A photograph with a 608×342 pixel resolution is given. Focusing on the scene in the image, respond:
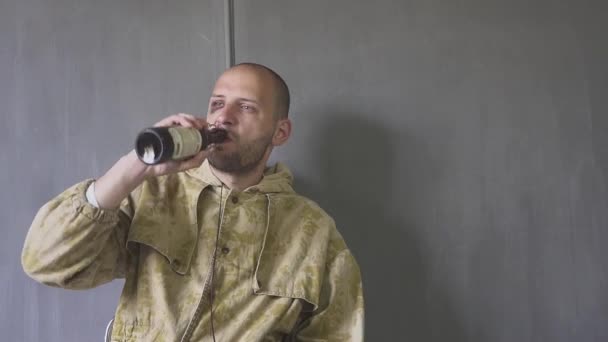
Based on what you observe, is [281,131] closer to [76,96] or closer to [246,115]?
[246,115]

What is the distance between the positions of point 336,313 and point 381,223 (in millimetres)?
370

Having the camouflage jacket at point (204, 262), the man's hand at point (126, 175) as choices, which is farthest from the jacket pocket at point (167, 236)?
the man's hand at point (126, 175)

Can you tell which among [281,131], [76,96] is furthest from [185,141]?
[76,96]

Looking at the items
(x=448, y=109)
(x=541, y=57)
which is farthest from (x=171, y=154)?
(x=541, y=57)

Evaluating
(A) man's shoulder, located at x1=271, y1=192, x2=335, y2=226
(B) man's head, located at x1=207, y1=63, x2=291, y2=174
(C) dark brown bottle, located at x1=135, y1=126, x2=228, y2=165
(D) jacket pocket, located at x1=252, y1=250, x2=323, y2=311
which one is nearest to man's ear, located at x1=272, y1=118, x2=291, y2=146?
(B) man's head, located at x1=207, y1=63, x2=291, y2=174

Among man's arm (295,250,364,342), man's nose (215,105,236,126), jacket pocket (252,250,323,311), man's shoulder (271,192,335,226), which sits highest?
man's nose (215,105,236,126)

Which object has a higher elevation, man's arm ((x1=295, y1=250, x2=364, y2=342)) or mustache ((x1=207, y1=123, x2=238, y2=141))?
mustache ((x1=207, y1=123, x2=238, y2=141))

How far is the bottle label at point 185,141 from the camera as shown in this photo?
861 mm

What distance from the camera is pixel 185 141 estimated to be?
2.90 ft

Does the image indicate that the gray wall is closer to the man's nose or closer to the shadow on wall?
the shadow on wall

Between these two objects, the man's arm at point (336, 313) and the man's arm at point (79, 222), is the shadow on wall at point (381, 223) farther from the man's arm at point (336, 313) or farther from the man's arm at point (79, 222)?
the man's arm at point (79, 222)

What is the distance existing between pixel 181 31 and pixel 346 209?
0.67 metres

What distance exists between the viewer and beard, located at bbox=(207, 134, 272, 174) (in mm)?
1142

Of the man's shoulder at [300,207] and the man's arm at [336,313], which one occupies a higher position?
the man's shoulder at [300,207]
